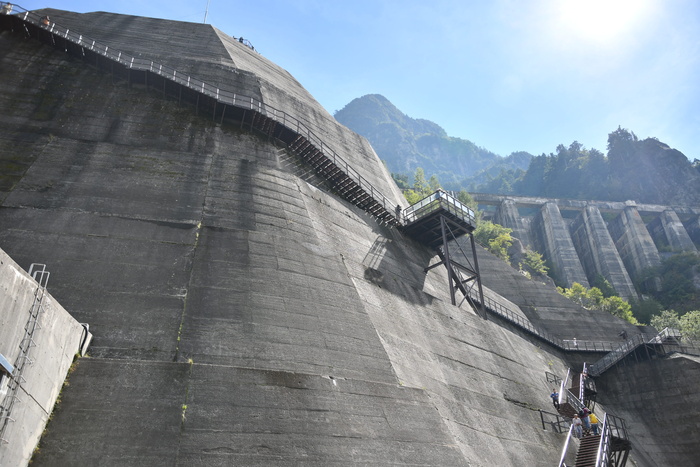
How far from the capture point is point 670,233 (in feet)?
219

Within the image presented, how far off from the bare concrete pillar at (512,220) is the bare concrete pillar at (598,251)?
6655mm

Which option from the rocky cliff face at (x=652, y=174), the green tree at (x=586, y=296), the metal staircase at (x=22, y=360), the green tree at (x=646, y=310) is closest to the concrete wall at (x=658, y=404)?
the green tree at (x=586, y=296)

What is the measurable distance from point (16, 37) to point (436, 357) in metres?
21.4

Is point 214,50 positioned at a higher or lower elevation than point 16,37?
higher

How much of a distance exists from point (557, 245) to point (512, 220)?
26.8ft

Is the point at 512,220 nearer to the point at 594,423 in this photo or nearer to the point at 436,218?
the point at 436,218

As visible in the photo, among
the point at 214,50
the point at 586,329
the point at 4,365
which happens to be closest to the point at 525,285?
the point at 586,329

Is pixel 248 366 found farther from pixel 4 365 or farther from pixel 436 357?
pixel 436 357

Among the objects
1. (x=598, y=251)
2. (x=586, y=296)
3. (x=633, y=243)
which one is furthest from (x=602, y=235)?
(x=586, y=296)

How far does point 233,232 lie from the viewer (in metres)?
15.1

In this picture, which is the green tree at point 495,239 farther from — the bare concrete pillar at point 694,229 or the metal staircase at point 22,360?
the metal staircase at point 22,360

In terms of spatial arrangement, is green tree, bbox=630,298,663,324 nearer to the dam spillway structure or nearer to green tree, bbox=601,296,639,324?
green tree, bbox=601,296,639,324

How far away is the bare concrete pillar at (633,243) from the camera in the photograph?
6194 centimetres

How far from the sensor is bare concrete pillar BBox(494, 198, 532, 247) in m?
69.6
